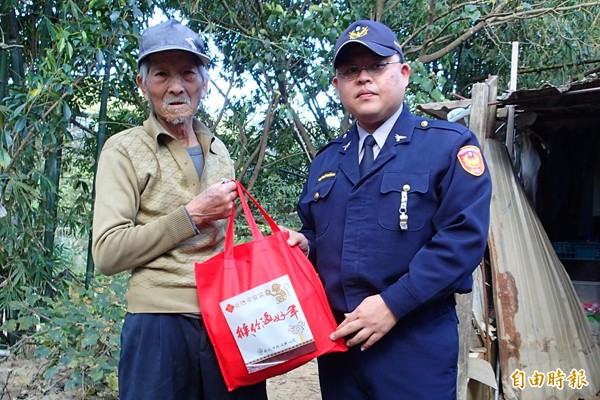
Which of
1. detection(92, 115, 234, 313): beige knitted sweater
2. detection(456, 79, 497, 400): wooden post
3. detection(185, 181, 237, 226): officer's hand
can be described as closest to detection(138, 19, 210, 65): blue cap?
detection(92, 115, 234, 313): beige knitted sweater

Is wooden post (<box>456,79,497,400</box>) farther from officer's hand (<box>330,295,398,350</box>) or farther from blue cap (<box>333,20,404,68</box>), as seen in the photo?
blue cap (<box>333,20,404,68</box>)

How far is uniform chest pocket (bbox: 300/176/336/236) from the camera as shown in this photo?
65.8 inches

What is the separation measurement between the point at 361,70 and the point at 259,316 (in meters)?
0.77

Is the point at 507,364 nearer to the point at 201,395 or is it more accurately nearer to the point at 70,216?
the point at 201,395

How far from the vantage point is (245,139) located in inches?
209

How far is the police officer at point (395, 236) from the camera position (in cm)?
144

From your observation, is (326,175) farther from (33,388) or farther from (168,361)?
(33,388)

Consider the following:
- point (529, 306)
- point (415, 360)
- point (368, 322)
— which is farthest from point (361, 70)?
point (529, 306)

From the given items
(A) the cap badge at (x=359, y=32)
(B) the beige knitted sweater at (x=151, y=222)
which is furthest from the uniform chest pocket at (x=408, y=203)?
(B) the beige knitted sweater at (x=151, y=222)

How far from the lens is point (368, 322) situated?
57.0 inches

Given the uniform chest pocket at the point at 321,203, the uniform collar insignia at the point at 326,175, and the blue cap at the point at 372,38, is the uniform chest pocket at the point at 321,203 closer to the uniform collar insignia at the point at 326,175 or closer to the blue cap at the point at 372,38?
the uniform collar insignia at the point at 326,175

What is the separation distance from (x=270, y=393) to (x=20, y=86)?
2.81 metres

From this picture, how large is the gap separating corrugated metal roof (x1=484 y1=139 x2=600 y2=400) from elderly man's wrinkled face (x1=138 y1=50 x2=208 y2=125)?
2.70 m

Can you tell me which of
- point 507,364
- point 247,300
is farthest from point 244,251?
point 507,364
